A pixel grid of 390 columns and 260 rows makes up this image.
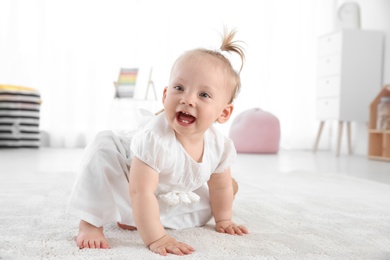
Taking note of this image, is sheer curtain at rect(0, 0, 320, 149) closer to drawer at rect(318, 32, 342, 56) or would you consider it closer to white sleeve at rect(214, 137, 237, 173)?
drawer at rect(318, 32, 342, 56)

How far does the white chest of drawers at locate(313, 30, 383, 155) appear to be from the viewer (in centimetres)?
403

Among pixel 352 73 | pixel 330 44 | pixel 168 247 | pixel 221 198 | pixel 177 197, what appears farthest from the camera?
pixel 330 44

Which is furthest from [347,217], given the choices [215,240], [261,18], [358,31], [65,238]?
[261,18]

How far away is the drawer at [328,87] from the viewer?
160 inches

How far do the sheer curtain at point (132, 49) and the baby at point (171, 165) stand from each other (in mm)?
3053

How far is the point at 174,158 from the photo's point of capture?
1027mm

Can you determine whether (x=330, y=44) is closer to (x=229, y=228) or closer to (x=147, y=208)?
(x=229, y=228)

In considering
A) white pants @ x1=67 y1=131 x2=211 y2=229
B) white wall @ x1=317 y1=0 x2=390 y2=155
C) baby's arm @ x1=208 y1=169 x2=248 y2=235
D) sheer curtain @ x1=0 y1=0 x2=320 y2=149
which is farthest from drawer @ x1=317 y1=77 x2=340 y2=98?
white pants @ x1=67 y1=131 x2=211 y2=229

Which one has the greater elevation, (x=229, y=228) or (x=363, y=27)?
(x=363, y=27)

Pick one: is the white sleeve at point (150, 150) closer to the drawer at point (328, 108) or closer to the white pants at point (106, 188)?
the white pants at point (106, 188)

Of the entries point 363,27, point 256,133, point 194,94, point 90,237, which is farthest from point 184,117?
point 363,27

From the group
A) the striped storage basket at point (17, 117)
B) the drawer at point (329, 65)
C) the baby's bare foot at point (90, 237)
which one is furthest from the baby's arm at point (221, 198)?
the striped storage basket at point (17, 117)

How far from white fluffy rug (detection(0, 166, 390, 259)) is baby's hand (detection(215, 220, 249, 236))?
0.03 metres

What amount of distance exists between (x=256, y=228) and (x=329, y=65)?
3256 millimetres
